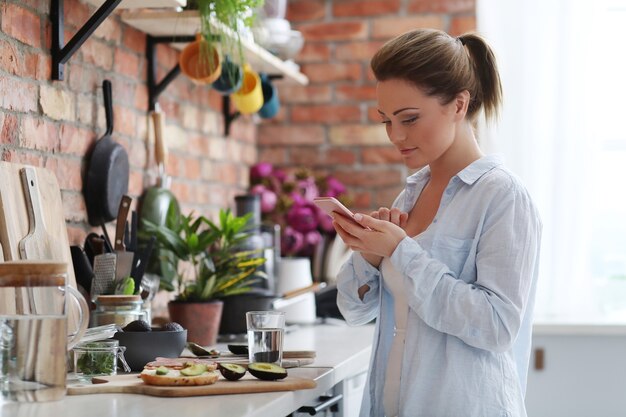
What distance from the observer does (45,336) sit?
4.88 feet

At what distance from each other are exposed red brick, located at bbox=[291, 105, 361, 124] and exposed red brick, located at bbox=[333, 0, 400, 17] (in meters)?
0.36

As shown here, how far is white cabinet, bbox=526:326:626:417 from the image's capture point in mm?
3223

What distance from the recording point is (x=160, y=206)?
8.60ft

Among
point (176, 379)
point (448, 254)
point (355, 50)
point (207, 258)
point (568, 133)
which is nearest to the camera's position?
point (176, 379)

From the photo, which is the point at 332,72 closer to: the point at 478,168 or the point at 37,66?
the point at 37,66

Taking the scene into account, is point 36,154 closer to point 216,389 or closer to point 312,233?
point 216,389

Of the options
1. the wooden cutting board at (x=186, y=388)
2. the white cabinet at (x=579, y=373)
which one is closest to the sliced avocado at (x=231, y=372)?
the wooden cutting board at (x=186, y=388)

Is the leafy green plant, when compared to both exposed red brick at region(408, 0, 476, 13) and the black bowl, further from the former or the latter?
exposed red brick at region(408, 0, 476, 13)

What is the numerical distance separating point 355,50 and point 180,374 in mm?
2184

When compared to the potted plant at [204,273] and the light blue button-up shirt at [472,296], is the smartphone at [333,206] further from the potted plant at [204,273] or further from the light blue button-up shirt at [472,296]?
the potted plant at [204,273]

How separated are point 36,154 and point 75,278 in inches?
11.5

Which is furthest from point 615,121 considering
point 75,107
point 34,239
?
point 34,239

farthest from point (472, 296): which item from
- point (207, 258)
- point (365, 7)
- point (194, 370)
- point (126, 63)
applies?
point (365, 7)

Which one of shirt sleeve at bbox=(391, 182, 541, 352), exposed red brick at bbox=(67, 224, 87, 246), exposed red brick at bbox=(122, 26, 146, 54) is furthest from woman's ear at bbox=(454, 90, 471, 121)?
exposed red brick at bbox=(122, 26, 146, 54)
